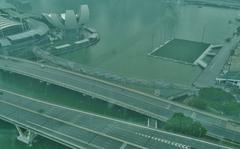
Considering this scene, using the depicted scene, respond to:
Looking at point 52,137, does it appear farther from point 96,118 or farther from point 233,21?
point 233,21

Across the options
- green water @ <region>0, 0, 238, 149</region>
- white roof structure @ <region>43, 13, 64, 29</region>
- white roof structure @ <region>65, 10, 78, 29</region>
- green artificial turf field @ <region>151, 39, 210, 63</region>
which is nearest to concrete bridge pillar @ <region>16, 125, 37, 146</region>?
green water @ <region>0, 0, 238, 149</region>

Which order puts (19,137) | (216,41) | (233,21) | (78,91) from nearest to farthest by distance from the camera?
(19,137) < (78,91) < (216,41) < (233,21)

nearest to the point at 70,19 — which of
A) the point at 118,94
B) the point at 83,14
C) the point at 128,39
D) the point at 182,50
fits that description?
the point at 83,14

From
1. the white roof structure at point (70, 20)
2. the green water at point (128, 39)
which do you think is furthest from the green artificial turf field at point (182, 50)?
the white roof structure at point (70, 20)

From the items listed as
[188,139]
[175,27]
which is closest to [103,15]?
[175,27]

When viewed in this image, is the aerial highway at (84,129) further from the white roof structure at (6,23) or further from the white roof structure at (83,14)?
the white roof structure at (83,14)

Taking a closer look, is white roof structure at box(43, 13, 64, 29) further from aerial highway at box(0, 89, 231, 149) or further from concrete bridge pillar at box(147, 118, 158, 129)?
concrete bridge pillar at box(147, 118, 158, 129)
